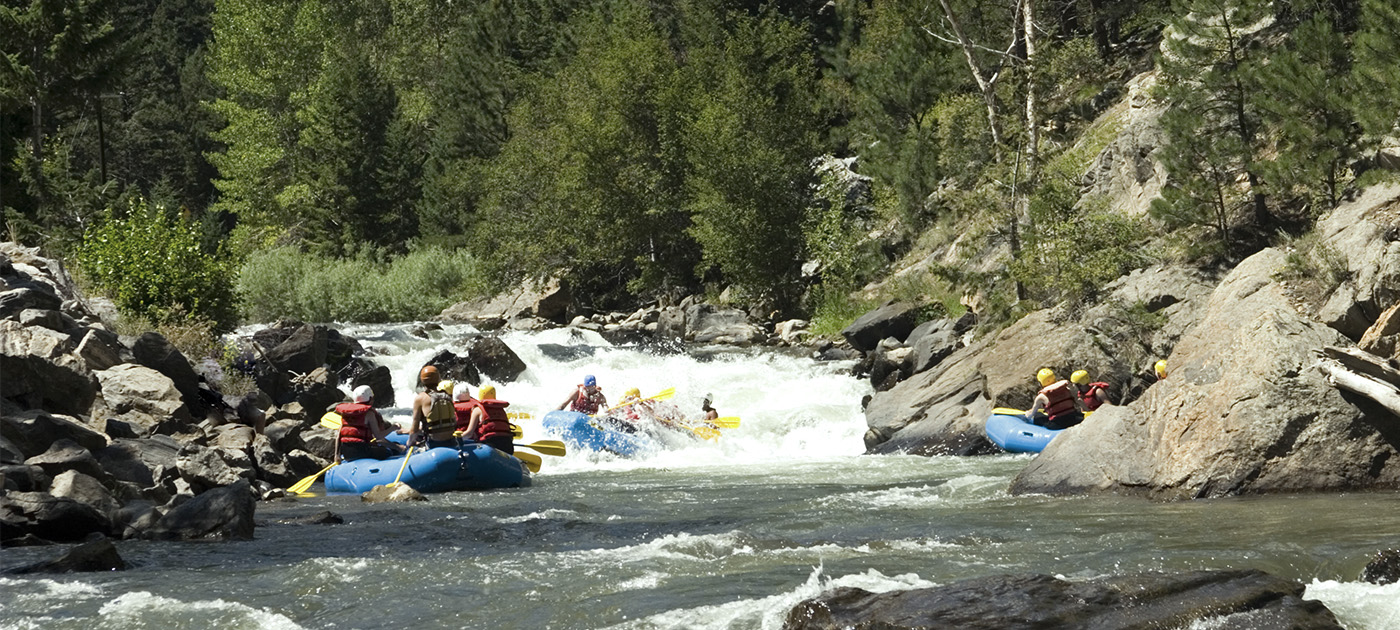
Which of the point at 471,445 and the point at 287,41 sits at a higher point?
the point at 287,41

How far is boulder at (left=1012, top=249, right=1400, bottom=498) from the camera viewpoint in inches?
424

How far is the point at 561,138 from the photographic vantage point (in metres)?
38.5

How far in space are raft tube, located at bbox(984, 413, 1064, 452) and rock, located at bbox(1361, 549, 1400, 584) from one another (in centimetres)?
773

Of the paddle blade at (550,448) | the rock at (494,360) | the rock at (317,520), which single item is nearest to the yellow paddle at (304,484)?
the rock at (317,520)

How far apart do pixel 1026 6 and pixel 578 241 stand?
17108mm

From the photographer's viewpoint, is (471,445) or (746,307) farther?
(746,307)

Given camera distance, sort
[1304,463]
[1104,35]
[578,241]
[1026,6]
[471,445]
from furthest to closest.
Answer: [578,241]
[1104,35]
[1026,6]
[471,445]
[1304,463]

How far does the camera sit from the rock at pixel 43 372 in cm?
1270

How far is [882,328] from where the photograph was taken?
81.8 ft

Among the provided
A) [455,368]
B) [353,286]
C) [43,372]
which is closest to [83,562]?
[43,372]

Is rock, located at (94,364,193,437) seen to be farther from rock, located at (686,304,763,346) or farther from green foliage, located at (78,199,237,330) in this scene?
rock, located at (686,304,763,346)

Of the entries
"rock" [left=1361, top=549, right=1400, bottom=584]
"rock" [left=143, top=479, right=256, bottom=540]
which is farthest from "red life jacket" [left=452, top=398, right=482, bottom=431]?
"rock" [left=1361, top=549, right=1400, bottom=584]

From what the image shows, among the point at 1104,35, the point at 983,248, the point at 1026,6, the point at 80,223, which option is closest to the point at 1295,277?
the point at 1026,6

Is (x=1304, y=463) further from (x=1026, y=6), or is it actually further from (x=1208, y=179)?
(x=1026, y=6)
